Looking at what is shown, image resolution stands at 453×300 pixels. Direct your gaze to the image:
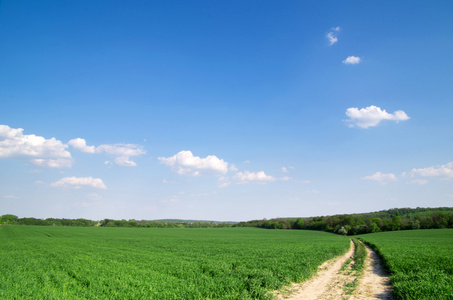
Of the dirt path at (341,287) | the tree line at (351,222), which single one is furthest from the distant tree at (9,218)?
the dirt path at (341,287)

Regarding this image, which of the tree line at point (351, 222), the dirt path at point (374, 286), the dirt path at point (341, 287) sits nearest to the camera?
the dirt path at point (374, 286)

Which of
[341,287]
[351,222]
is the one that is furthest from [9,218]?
[341,287]

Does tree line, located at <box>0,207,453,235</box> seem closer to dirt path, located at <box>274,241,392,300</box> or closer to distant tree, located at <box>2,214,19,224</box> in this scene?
distant tree, located at <box>2,214,19,224</box>

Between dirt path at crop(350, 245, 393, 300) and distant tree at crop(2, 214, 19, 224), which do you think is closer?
dirt path at crop(350, 245, 393, 300)

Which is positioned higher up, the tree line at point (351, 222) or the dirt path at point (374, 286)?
the dirt path at point (374, 286)

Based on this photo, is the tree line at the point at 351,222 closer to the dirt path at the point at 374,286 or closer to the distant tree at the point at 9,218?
the distant tree at the point at 9,218

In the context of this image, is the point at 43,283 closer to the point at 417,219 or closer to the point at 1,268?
the point at 1,268

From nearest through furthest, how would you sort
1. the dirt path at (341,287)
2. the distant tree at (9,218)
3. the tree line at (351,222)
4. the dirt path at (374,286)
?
the dirt path at (374,286), the dirt path at (341,287), the tree line at (351,222), the distant tree at (9,218)

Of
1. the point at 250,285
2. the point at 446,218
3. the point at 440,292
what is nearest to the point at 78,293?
the point at 250,285

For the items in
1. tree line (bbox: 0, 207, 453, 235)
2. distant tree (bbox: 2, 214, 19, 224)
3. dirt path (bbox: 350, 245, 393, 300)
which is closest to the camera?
dirt path (bbox: 350, 245, 393, 300)

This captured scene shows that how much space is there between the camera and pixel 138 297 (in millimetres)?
9922

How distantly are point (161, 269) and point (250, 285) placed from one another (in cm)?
728

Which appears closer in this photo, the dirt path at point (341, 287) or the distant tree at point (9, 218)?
the dirt path at point (341, 287)

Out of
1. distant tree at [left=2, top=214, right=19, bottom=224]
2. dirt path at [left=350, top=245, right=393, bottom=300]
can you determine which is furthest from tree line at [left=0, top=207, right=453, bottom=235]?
dirt path at [left=350, top=245, right=393, bottom=300]
